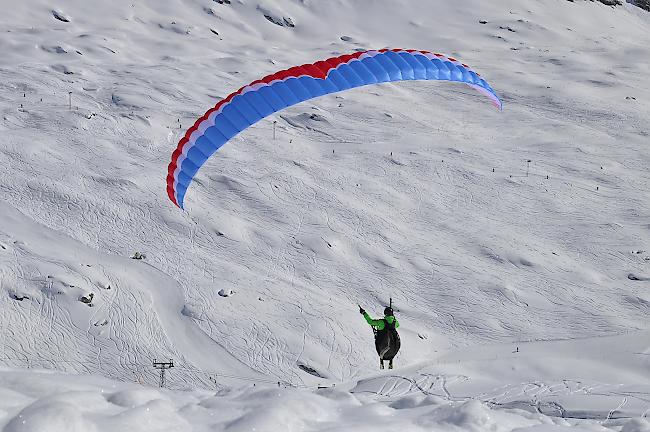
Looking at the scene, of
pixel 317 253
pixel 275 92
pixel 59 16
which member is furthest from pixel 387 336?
pixel 59 16

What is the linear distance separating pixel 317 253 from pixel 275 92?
10.9 meters

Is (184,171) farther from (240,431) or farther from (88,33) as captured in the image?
(88,33)

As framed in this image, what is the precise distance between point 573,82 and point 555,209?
2027 centimetres

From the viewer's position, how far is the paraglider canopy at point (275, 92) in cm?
1184

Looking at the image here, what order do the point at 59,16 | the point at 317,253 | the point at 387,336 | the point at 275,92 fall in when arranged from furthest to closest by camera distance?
the point at 59,16 → the point at 317,253 → the point at 387,336 → the point at 275,92

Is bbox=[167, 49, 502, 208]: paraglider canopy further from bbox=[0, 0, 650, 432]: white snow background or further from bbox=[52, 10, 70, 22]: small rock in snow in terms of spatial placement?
bbox=[52, 10, 70, 22]: small rock in snow

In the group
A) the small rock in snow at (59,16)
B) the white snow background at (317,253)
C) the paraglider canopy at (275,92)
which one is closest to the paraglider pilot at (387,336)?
the white snow background at (317,253)

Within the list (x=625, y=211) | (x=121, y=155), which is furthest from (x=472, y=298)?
(x=121, y=155)

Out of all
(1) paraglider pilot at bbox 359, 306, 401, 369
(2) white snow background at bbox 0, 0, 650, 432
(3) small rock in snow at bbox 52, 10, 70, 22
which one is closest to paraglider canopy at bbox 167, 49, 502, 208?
(1) paraglider pilot at bbox 359, 306, 401, 369

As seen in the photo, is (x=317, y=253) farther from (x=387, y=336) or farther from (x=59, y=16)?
(x=59, y=16)

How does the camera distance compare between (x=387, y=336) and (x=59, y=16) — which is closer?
(x=387, y=336)

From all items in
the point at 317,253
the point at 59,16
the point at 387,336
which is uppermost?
the point at 59,16

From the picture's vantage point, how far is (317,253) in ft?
73.2

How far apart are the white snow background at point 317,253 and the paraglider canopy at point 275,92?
3.76 m
